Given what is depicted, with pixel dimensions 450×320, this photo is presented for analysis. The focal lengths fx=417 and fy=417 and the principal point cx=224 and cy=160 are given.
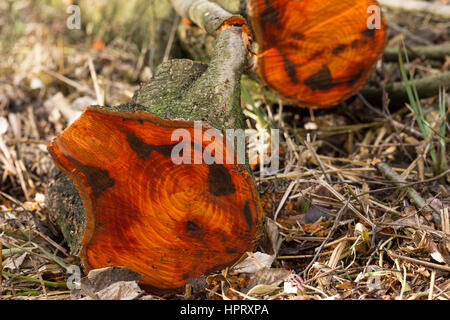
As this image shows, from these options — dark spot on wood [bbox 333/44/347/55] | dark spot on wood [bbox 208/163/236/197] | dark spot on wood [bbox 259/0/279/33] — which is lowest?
dark spot on wood [bbox 208/163/236/197]

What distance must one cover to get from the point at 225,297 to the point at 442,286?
2.46ft

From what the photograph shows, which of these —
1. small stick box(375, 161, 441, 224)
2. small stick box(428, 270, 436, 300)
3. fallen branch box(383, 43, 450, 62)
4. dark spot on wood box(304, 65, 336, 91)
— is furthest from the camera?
fallen branch box(383, 43, 450, 62)

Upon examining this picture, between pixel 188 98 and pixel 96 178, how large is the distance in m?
0.47

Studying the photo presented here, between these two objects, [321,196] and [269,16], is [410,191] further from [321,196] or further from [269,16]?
[269,16]

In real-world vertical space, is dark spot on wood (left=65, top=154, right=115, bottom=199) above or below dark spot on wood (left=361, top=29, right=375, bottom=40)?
A: below

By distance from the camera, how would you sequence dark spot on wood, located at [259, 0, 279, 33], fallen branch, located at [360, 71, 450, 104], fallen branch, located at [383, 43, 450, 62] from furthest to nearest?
fallen branch, located at [383, 43, 450, 62], fallen branch, located at [360, 71, 450, 104], dark spot on wood, located at [259, 0, 279, 33]

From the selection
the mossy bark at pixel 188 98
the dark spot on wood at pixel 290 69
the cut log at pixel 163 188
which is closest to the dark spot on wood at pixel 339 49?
the dark spot on wood at pixel 290 69

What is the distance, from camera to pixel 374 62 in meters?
2.28

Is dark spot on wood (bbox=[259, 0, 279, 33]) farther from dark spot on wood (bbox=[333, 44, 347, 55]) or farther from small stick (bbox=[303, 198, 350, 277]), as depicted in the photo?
small stick (bbox=[303, 198, 350, 277])

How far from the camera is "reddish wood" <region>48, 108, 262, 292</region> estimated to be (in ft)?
4.60

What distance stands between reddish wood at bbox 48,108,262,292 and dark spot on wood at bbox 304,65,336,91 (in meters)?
1.07

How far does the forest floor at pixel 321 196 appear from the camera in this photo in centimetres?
151

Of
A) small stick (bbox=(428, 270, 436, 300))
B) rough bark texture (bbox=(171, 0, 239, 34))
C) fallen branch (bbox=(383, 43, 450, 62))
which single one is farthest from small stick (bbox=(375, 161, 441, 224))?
fallen branch (bbox=(383, 43, 450, 62))
